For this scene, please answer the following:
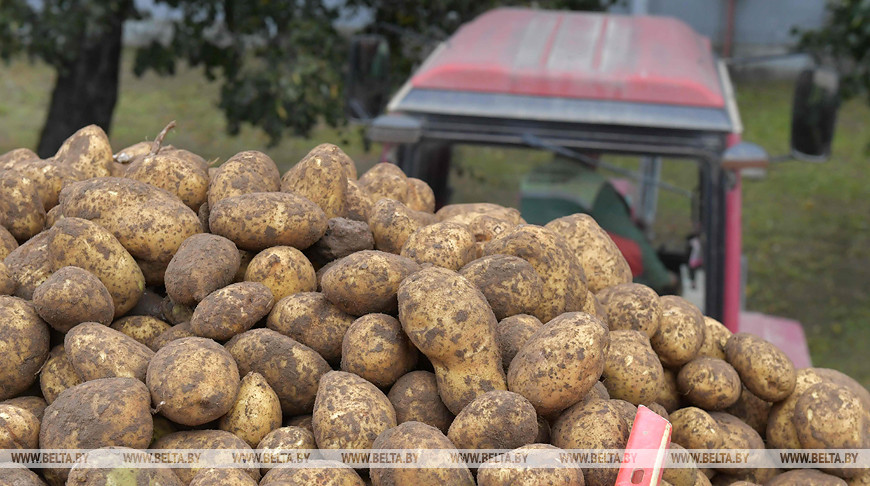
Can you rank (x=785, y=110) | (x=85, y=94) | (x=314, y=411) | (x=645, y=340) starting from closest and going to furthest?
(x=314, y=411)
(x=645, y=340)
(x=85, y=94)
(x=785, y=110)

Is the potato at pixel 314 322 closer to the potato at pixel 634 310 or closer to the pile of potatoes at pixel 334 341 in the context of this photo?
the pile of potatoes at pixel 334 341

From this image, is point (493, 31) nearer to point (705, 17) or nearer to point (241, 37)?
point (241, 37)

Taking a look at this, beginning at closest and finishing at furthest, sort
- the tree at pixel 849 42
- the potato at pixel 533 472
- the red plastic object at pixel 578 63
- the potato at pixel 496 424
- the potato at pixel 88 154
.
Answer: the potato at pixel 533 472
the potato at pixel 496 424
the potato at pixel 88 154
the red plastic object at pixel 578 63
the tree at pixel 849 42

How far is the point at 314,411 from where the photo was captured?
1.74 meters

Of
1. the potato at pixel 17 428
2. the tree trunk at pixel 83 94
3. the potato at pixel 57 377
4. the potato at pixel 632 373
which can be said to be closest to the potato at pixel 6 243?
the potato at pixel 57 377

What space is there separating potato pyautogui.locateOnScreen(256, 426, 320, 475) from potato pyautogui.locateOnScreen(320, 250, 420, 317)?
0.27 metres

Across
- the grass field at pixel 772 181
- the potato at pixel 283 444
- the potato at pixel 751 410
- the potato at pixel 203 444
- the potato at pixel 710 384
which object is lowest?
the grass field at pixel 772 181

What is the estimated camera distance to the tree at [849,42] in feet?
18.2

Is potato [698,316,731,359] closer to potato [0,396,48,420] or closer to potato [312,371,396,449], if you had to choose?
potato [312,371,396,449]

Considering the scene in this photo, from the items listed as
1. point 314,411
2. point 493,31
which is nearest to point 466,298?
point 314,411

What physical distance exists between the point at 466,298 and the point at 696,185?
2086 millimetres

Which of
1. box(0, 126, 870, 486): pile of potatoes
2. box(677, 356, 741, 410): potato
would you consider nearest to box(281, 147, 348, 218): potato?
box(0, 126, 870, 486): pile of potatoes

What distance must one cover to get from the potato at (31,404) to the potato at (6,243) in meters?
0.41

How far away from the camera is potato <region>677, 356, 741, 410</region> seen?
6.48ft
